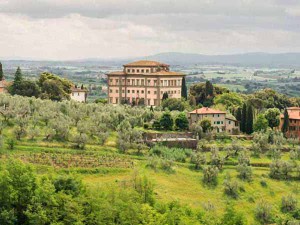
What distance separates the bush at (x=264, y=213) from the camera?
52094 millimetres

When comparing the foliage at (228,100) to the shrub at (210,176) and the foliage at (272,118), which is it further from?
the shrub at (210,176)

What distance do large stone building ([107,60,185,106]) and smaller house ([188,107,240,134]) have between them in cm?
2072

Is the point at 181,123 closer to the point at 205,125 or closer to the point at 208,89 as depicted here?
the point at 205,125

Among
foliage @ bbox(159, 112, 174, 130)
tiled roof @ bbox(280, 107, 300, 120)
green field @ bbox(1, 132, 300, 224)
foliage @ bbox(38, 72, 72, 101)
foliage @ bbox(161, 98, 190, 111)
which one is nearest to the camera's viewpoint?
green field @ bbox(1, 132, 300, 224)

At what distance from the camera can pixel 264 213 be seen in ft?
171

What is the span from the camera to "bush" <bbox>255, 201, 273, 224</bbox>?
5209 cm

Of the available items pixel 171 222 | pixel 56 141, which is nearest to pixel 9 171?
pixel 171 222

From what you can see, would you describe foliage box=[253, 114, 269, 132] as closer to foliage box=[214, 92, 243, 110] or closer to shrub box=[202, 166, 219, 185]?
shrub box=[202, 166, 219, 185]

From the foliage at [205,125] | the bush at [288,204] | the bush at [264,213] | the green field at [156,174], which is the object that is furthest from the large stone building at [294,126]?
the bush at [264,213]

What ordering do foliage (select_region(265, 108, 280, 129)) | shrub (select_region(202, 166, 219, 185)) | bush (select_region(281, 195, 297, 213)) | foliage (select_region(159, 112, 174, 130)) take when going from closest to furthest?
bush (select_region(281, 195, 297, 213)) < shrub (select_region(202, 166, 219, 185)) < foliage (select_region(159, 112, 174, 130)) < foliage (select_region(265, 108, 280, 129))

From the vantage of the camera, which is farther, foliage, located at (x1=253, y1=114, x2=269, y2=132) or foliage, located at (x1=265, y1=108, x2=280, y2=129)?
foliage, located at (x1=265, y1=108, x2=280, y2=129)

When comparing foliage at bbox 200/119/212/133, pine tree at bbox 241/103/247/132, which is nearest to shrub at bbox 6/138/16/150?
foliage at bbox 200/119/212/133

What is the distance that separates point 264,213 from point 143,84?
1775 inches

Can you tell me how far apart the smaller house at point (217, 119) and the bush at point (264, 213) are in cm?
2054
